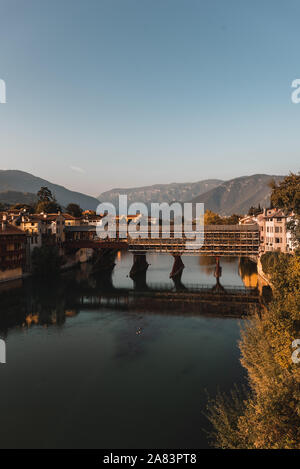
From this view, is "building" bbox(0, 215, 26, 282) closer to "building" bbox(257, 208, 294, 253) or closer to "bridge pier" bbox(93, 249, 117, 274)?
"bridge pier" bbox(93, 249, 117, 274)

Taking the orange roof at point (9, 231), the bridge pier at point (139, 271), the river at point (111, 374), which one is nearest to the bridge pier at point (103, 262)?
the bridge pier at point (139, 271)

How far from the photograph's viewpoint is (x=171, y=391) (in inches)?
897

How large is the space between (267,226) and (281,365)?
59.2m

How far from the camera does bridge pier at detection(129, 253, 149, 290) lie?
6544 cm

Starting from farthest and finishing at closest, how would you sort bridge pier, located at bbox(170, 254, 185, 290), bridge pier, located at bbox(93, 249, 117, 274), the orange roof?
bridge pier, located at bbox(93, 249, 117, 274) < bridge pier, located at bbox(170, 254, 185, 290) < the orange roof

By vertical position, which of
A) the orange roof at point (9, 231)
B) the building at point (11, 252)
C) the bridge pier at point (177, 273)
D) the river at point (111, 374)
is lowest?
the river at point (111, 374)

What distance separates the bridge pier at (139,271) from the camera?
65438mm

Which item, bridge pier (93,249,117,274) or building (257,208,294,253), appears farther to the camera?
bridge pier (93,249,117,274)

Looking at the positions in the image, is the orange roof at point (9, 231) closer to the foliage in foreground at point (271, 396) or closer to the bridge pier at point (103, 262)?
the bridge pier at point (103, 262)

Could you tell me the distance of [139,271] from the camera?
77000mm
